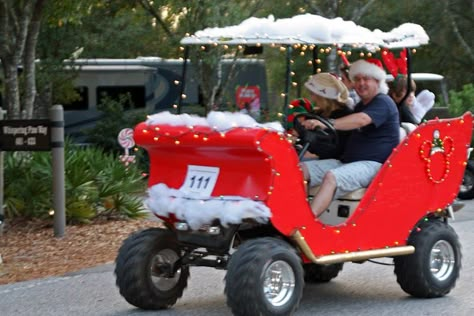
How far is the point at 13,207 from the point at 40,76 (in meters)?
12.0

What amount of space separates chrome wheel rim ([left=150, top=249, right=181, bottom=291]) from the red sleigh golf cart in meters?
0.01

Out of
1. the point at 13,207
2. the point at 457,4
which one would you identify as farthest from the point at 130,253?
the point at 457,4

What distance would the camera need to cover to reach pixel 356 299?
27.7 ft

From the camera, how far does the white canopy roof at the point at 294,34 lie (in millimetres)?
7855

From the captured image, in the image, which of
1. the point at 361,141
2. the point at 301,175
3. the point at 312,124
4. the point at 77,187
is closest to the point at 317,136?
the point at 312,124

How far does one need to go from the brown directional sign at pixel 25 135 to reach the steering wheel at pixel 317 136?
15.3 feet

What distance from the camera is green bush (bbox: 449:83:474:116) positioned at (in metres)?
20.7

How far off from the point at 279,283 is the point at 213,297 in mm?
1334

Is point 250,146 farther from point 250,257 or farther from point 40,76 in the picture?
point 40,76

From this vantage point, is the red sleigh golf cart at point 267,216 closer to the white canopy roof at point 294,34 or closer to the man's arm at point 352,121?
the white canopy roof at point 294,34

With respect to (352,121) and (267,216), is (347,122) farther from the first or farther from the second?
(267,216)

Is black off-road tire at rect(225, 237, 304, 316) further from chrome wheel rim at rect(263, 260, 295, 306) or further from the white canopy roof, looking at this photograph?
the white canopy roof

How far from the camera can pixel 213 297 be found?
337 inches

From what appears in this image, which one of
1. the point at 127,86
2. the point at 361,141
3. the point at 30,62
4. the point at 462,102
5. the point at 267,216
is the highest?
the point at 361,141
